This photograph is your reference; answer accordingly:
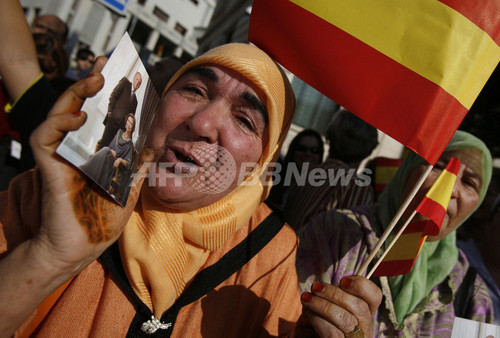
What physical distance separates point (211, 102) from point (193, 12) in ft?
114

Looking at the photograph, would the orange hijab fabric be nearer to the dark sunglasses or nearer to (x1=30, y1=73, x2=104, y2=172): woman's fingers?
(x1=30, y1=73, x2=104, y2=172): woman's fingers

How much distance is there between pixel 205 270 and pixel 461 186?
5.33ft

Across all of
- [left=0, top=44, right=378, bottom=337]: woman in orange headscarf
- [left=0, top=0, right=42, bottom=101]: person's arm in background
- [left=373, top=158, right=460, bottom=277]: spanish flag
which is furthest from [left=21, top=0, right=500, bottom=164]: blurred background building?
[left=373, top=158, right=460, bottom=277]: spanish flag

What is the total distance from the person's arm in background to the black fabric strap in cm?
104

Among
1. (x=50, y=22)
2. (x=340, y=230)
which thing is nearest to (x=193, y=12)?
(x=50, y=22)

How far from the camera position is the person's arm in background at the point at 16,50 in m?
1.44

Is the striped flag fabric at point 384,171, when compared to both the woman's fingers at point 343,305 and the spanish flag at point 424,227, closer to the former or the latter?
the spanish flag at point 424,227

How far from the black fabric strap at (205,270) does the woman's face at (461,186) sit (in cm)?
92

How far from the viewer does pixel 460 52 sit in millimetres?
1248

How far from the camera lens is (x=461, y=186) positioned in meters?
1.96

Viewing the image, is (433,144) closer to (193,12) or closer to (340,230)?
(340,230)

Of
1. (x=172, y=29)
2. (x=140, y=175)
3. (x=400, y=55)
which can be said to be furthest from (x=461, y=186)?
(x=172, y=29)

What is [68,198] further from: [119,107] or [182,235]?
[182,235]

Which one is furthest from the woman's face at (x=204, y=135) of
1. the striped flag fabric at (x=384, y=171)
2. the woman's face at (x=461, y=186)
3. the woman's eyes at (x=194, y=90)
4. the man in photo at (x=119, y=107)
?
the striped flag fabric at (x=384, y=171)
